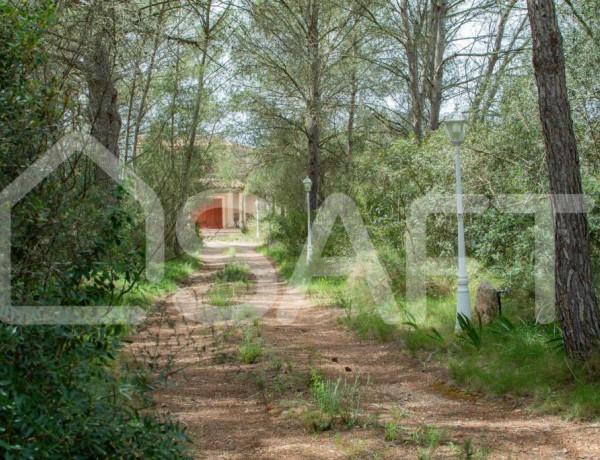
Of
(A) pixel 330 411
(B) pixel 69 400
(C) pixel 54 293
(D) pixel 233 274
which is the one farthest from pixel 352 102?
(B) pixel 69 400

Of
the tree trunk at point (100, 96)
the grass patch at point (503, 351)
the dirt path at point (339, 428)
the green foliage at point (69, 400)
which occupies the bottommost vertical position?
the dirt path at point (339, 428)

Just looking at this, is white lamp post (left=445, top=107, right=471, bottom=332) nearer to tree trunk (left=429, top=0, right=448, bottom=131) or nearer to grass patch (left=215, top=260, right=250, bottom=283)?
tree trunk (left=429, top=0, right=448, bottom=131)

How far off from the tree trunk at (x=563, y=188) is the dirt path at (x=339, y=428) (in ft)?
3.26

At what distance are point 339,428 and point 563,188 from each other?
3023 millimetres

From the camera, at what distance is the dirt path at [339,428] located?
13.8 feet

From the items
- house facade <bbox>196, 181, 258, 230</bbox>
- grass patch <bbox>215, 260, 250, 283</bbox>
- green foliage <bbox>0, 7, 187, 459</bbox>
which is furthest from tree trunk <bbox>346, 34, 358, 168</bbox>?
green foliage <bbox>0, 7, 187, 459</bbox>

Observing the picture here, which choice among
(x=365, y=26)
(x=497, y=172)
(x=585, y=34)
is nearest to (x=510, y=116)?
(x=497, y=172)

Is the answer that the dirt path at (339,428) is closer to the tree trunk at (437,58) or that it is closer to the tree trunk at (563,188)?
the tree trunk at (563,188)

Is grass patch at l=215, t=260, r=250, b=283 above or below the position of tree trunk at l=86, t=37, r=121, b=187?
below

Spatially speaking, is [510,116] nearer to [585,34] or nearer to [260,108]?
[585,34]

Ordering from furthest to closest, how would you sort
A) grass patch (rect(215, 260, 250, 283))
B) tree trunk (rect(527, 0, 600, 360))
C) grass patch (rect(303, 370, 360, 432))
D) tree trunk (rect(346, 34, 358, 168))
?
tree trunk (rect(346, 34, 358, 168)) → grass patch (rect(215, 260, 250, 283)) → tree trunk (rect(527, 0, 600, 360)) → grass patch (rect(303, 370, 360, 432))

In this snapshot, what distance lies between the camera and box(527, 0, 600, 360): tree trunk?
217 inches

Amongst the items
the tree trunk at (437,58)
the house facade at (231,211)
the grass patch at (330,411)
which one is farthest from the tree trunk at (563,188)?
the house facade at (231,211)

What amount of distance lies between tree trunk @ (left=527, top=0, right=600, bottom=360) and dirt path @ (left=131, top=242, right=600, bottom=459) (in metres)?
0.99
